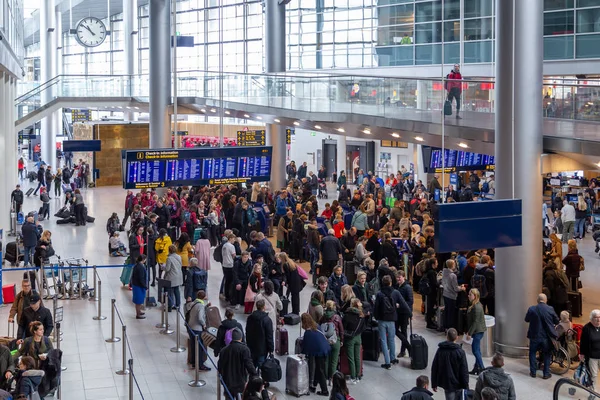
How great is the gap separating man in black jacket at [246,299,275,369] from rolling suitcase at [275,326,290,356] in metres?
1.74

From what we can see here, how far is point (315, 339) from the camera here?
Result: 1296 centimetres

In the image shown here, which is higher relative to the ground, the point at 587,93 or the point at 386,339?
the point at 587,93

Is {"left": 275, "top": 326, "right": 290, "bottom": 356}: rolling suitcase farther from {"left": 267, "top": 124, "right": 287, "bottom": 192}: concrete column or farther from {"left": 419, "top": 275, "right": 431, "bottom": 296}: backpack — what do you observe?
{"left": 267, "top": 124, "right": 287, "bottom": 192}: concrete column

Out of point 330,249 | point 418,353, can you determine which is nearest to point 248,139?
point 330,249

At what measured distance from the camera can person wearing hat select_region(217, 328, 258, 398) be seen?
1207cm

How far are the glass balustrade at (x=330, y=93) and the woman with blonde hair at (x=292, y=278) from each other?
4.60 meters

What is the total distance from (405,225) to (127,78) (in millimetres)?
20442

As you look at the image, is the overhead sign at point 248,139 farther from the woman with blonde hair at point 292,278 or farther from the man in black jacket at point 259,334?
the man in black jacket at point 259,334

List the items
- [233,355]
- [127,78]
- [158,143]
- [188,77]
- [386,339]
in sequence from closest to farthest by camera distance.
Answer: [233,355], [386,339], [158,143], [188,77], [127,78]

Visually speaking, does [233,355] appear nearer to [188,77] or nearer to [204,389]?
[204,389]

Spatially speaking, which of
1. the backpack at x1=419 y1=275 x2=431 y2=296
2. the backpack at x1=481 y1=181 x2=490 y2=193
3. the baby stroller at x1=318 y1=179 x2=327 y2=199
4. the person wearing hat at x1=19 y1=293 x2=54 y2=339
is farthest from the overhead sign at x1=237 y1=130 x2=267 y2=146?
the person wearing hat at x1=19 y1=293 x2=54 y2=339

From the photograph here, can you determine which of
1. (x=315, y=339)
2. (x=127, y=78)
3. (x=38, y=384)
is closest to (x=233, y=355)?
(x=315, y=339)

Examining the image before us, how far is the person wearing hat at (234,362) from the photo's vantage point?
1207cm

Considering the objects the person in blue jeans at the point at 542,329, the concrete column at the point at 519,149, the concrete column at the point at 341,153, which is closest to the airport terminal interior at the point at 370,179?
the concrete column at the point at 519,149
